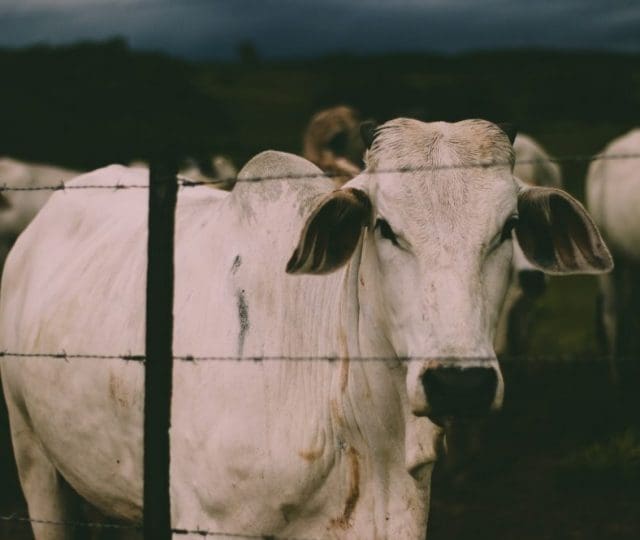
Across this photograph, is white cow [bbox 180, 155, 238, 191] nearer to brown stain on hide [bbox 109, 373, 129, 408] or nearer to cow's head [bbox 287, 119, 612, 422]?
brown stain on hide [bbox 109, 373, 129, 408]

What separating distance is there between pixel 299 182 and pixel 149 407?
1038 millimetres

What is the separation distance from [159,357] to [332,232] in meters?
0.63

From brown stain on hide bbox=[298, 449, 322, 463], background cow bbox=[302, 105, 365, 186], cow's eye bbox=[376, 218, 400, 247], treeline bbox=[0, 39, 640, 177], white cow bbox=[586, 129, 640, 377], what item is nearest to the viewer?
cow's eye bbox=[376, 218, 400, 247]

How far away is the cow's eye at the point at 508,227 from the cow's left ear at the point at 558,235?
0.16 meters

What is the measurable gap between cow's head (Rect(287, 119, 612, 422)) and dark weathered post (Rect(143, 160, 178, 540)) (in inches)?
15.1

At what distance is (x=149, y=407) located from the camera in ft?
10.6

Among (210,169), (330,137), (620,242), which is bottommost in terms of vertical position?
(620,242)

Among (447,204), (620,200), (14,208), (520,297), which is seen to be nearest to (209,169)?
(14,208)

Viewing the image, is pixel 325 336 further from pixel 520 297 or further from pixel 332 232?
pixel 520 297

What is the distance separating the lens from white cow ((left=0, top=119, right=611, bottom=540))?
2.94 meters

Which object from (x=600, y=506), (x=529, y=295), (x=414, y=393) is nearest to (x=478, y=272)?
(x=414, y=393)

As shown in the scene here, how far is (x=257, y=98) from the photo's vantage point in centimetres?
5178

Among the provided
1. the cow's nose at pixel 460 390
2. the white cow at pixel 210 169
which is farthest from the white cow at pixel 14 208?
the cow's nose at pixel 460 390

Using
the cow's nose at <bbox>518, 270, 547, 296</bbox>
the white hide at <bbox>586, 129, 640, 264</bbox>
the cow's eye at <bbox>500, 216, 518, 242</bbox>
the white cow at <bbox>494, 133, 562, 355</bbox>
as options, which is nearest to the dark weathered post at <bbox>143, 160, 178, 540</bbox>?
the cow's eye at <bbox>500, 216, 518, 242</bbox>
